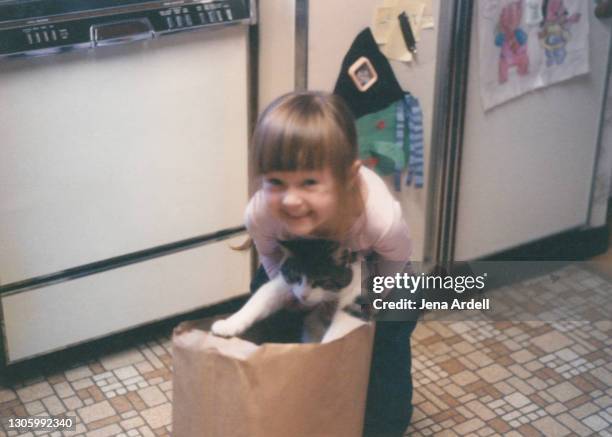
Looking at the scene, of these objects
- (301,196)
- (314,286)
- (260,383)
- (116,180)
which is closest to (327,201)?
(301,196)

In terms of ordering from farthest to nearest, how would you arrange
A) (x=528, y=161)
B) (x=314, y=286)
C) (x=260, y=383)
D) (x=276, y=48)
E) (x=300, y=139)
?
(x=528, y=161), (x=276, y=48), (x=314, y=286), (x=300, y=139), (x=260, y=383)

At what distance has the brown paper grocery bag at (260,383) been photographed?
1172 mm

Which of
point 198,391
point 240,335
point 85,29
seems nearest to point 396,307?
point 240,335

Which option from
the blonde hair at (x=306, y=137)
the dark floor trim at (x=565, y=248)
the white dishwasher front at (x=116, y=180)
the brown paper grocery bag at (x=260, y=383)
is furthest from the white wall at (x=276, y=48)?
the brown paper grocery bag at (x=260, y=383)

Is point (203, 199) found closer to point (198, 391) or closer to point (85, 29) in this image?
point (85, 29)

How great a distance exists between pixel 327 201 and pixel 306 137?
0.10 m

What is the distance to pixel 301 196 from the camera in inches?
51.8

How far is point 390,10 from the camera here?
199 centimetres

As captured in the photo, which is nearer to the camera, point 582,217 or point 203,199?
point 203,199

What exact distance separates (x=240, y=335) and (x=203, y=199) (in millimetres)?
788

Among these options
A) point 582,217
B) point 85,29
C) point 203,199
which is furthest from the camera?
point 582,217

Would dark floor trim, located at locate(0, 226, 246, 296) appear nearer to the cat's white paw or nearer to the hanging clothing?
the hanging clothing

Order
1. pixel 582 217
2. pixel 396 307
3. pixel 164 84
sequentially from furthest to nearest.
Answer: pixel 582 217
pixel 164 84
pixel 396 307

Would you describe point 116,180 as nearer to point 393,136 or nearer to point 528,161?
point 393,136
